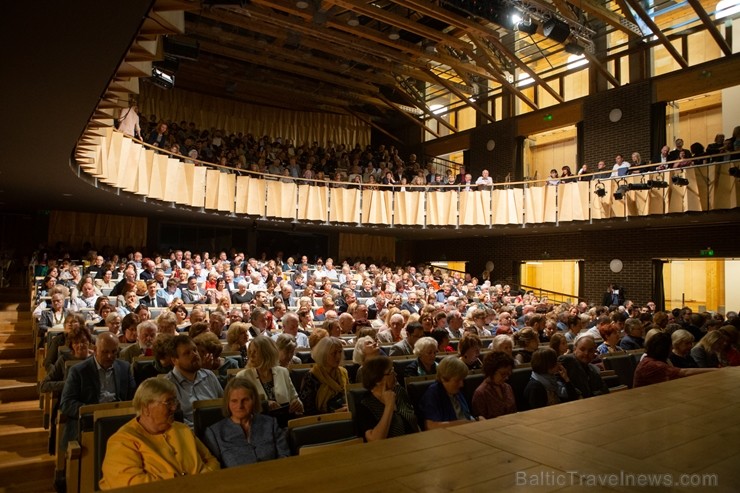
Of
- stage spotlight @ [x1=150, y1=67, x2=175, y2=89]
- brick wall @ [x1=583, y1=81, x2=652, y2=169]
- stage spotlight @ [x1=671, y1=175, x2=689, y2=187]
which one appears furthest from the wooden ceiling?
stage spotlight @ [x1=671, y1=175, x2=689, y2=187]

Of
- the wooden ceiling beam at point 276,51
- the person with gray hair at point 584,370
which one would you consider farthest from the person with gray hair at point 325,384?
the wooden ceiling beam at point 276,51

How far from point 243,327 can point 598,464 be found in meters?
3.13

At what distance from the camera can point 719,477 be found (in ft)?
4.80

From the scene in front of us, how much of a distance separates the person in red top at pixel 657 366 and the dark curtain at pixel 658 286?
8.50 meters

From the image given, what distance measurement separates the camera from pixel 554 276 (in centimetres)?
1532

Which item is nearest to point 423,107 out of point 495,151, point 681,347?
point 495,151

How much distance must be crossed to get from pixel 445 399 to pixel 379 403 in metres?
0.51

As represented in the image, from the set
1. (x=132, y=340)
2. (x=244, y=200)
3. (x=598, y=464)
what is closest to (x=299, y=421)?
(x=598, y=464)

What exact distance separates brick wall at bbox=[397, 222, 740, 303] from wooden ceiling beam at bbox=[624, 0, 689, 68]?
12.0 feet

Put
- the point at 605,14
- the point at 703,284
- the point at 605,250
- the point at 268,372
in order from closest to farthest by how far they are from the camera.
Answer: the point at 268,372 < the point at 605,14 < the point at 605,250 < the point at 703,284

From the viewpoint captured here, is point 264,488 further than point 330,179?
No

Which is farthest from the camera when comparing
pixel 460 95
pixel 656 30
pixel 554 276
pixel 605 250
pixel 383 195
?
pixel 554 276

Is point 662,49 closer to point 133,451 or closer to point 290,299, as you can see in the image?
point 290,299

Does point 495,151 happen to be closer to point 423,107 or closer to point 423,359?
point 423,107
